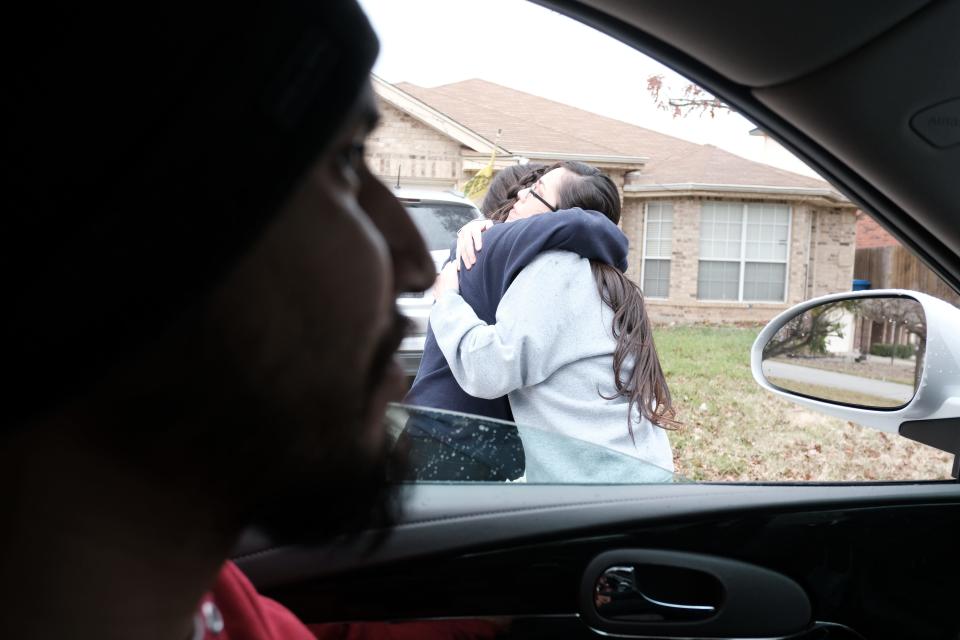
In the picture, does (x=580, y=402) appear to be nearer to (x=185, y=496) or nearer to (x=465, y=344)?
(x=465, y=344)

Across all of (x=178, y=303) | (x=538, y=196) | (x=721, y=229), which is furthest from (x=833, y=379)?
(x=721, y=229)

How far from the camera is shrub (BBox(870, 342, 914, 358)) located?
2068 millimetres

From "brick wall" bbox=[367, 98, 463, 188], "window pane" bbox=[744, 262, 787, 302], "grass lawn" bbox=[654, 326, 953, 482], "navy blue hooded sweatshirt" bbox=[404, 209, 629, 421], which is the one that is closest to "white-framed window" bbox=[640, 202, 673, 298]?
"window pane" bbox=[744, 262, 787, 302]

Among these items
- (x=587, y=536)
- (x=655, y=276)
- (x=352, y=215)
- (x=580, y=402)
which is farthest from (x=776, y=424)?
(x=655, y=276)

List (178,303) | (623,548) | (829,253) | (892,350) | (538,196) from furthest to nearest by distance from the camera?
(829,253), (538,196), (892,350), (623,548), (178,303)

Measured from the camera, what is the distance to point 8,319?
74 centimetres

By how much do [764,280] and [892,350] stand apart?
15534 mm

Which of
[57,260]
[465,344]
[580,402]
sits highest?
[57,260]

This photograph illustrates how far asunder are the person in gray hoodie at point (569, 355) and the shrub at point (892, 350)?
64 cm

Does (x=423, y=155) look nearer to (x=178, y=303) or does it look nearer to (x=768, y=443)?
(x=768, y=443)

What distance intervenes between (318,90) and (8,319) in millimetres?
355

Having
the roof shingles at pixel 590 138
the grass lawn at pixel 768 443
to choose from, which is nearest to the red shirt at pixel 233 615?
the grass lawn at pixel 768 443

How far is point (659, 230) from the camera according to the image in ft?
55.0

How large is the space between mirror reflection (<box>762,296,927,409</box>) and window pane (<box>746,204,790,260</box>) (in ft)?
49.9
